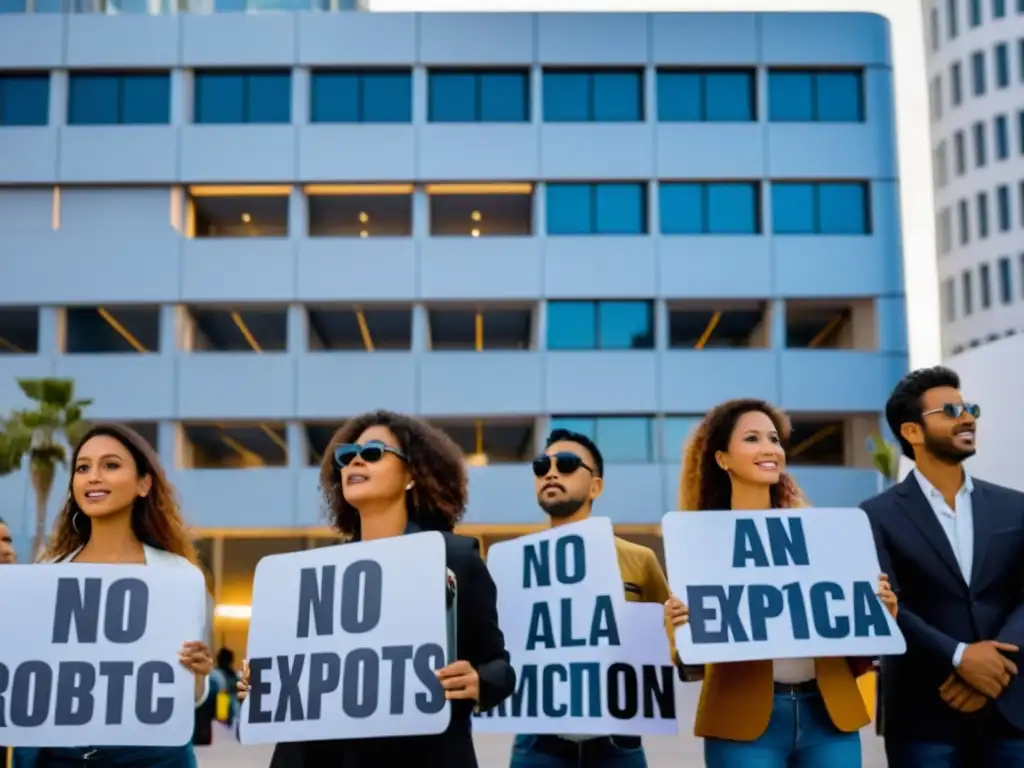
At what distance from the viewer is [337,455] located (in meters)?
4.69

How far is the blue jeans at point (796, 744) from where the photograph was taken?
5105 millimetres

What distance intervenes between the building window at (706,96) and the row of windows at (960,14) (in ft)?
117

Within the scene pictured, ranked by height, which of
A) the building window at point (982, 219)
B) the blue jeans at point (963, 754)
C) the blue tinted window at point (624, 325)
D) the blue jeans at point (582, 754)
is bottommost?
the blue jeans at point (582, 754)

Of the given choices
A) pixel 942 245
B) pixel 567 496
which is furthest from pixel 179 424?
pixel 942 245

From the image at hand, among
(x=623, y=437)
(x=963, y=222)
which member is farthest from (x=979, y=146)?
(x=623, y=437)

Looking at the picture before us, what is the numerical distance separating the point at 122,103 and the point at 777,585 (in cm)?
3819

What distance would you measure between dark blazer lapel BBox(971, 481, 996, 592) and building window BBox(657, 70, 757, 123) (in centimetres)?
3589

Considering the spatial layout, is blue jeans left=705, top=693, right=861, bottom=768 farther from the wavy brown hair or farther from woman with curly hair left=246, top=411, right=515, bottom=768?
the wavy brown hair

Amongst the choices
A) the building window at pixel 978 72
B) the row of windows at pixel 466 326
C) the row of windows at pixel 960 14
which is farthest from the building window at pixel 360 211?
the row of windows at pixel 960 14

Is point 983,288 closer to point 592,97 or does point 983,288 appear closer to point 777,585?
point 592,97

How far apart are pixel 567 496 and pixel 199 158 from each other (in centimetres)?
3529

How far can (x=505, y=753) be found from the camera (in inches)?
602

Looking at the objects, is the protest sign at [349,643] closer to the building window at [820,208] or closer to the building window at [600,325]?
the building window at [600,325]

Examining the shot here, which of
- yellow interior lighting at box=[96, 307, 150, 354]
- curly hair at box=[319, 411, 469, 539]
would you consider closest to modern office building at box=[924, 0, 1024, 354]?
yellow interior lighting at box=[96, 307, 150, 354]
